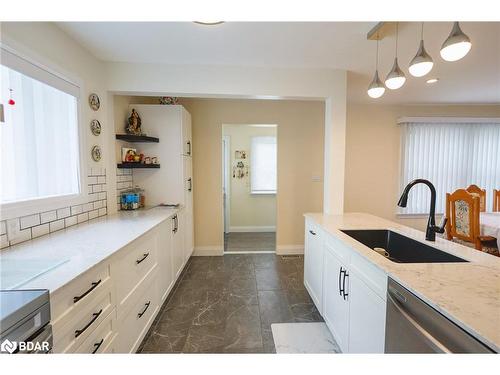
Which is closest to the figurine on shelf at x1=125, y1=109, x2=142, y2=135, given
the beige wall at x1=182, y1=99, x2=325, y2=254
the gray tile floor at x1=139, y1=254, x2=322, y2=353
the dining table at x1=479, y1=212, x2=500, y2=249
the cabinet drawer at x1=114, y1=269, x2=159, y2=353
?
the beige wall at x1=182, y1=99, x2=325, y2=254

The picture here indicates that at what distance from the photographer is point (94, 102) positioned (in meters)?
2.26

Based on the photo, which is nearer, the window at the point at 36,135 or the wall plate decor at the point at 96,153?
the window at the point at 36,135

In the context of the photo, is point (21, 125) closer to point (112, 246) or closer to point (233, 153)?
point (112, 246)

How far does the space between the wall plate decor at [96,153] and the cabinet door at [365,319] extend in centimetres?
237

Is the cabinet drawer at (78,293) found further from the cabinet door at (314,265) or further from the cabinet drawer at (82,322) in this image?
the cabinet door at (314,265)

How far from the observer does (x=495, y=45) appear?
2.11 metres

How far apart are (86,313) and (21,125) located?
1.28 m

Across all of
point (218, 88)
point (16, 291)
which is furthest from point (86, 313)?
point (218, 88)

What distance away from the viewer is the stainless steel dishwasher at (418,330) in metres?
0.74

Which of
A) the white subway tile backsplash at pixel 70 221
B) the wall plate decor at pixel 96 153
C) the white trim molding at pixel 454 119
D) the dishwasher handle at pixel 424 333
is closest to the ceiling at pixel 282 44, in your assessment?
the wall plate decor at pixel 96 153

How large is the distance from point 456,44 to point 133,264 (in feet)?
7.44

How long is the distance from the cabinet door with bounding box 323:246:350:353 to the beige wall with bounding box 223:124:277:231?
10.6 feet

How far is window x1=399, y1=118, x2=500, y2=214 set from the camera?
13.5ft

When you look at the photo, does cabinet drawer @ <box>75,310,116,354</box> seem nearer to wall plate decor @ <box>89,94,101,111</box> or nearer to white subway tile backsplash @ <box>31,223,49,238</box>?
white subway tile backsplash @ <box>31,223,49,238</box>
